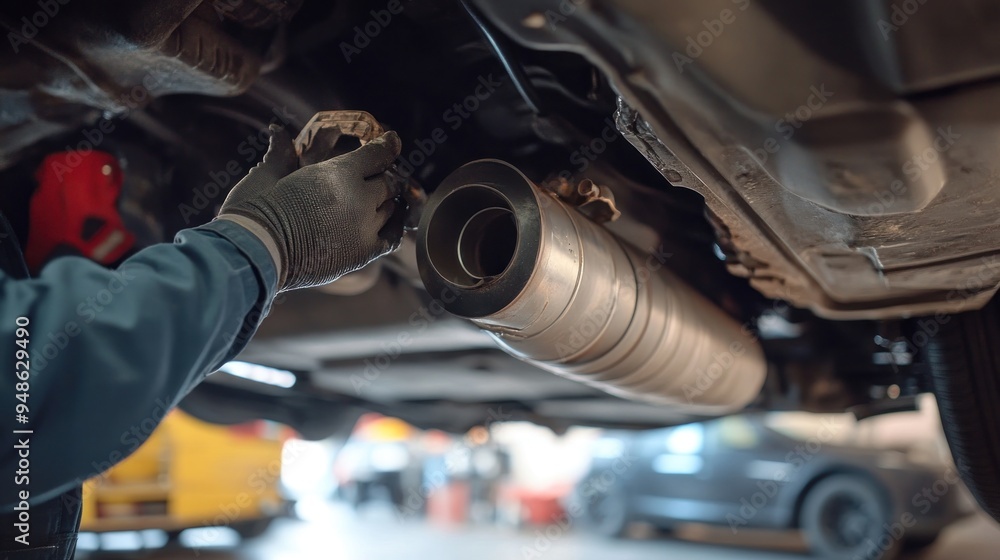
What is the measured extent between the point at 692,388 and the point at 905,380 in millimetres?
711

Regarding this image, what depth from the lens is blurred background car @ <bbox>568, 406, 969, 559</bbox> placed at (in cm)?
Result: 294

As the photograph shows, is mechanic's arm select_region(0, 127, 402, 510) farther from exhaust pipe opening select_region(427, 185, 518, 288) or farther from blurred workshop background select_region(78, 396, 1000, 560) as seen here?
blurred workshop background select_region(78, 396, 1000, 560)

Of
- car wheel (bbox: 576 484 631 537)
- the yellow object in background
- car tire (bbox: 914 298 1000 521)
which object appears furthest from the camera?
car wheel (bbox: 576 484 631 537)

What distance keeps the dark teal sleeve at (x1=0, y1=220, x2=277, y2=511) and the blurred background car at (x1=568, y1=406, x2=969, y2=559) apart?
7.34ft

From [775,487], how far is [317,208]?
3177 mm

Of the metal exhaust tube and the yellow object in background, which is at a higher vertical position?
the metal exhaust tube

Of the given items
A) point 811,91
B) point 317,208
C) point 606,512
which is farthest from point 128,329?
point 606,512

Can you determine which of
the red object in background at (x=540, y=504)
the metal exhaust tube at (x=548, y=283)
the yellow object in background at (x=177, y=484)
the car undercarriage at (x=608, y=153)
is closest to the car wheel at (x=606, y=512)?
the red object in background at (x=540, y=504)

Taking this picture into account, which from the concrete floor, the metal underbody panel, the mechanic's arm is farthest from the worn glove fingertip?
the concrete floor

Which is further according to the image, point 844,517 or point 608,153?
point 844,517

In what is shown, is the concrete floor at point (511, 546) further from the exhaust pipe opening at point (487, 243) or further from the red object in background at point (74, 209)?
the exhaust pipe opening at point (487, 243)

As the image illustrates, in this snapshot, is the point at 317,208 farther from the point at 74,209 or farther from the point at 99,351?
the point at 74,209

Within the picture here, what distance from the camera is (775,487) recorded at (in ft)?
10.6

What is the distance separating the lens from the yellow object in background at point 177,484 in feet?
9.04
